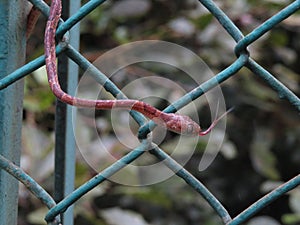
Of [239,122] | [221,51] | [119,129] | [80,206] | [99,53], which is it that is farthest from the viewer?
[239,122]

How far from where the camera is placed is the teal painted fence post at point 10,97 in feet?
1.92

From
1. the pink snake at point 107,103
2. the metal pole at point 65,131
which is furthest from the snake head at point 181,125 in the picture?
the metal pole at point 65,131

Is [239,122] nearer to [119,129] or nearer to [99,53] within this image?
[99,53]

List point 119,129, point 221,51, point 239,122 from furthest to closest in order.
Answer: point 239,122, point 221,51, point 119,129

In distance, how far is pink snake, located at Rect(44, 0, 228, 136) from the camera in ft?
1.71

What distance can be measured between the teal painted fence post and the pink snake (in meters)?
0.05

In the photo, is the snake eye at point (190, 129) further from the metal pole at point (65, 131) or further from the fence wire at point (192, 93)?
the metal pole at point (65, 131)

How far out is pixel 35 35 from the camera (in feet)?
5.11

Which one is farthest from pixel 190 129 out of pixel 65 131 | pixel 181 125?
pixel 65 131

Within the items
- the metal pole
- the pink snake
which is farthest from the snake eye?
the metal pole

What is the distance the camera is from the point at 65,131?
634mm

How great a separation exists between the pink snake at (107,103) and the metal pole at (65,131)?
0.07m

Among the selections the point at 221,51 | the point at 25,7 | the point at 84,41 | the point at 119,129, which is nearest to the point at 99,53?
the point at 84,41

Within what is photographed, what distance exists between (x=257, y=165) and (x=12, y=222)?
102 centimetres
